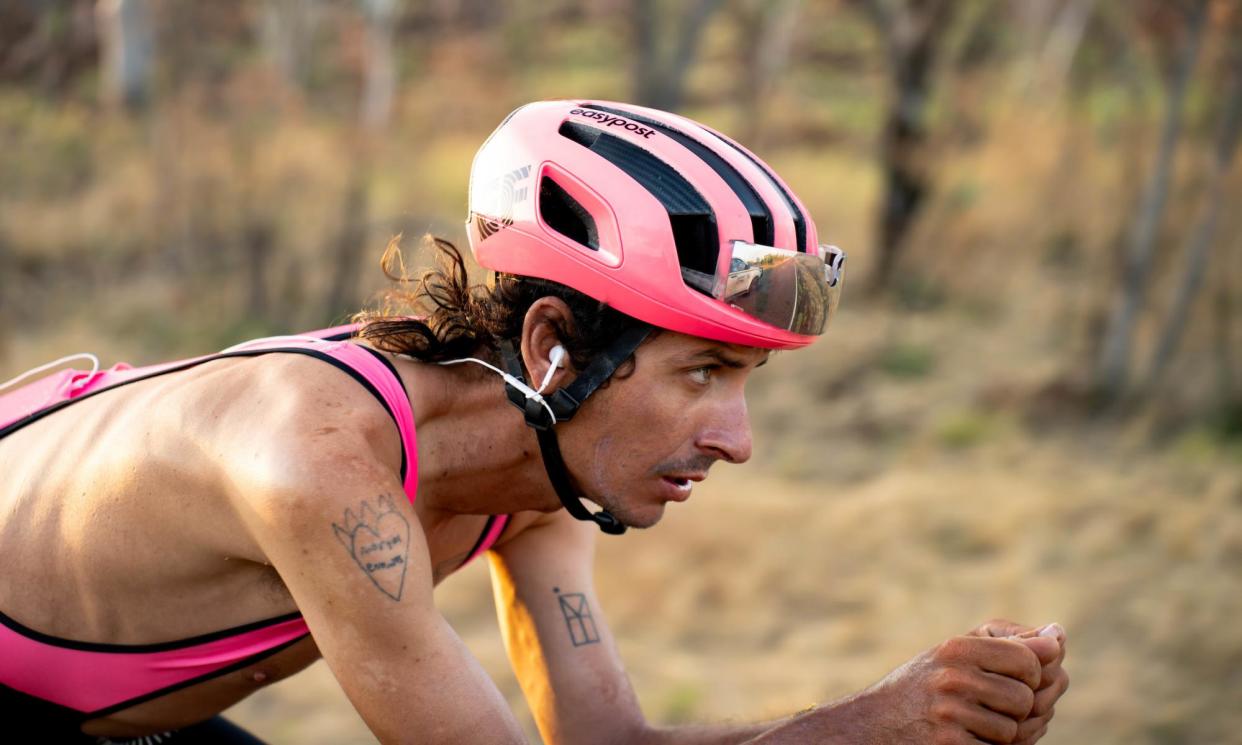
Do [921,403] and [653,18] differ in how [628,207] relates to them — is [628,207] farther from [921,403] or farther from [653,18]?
[653,18]

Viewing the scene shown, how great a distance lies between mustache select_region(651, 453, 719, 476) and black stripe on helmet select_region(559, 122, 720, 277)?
1.03 ft

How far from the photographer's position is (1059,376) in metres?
8.90

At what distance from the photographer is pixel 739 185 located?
7.84ft

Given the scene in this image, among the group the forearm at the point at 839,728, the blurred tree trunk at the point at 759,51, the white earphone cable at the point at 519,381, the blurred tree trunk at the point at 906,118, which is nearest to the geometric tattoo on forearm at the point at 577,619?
the white earphone cable at the point at 519,381

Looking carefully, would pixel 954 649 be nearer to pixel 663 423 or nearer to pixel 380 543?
pixel 663 423

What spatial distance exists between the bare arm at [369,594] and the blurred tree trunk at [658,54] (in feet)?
38.4

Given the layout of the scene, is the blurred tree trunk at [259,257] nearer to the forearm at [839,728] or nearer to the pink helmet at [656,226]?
the pink helmet at [656,226]

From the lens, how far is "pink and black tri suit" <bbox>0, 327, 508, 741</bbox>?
7.41ft

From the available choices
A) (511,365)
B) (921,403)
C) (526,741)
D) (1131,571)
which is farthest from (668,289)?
(921,403)

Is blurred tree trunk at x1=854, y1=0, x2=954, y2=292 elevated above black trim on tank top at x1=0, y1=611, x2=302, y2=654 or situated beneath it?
elevated above

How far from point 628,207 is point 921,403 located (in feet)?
23.1

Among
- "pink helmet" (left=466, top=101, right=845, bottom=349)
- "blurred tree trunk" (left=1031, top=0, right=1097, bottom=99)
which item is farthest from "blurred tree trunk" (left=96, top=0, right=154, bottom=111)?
"pink helmet" (left=466, top=101, right=845, bottom=349)

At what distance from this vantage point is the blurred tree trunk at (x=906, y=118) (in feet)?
36.3

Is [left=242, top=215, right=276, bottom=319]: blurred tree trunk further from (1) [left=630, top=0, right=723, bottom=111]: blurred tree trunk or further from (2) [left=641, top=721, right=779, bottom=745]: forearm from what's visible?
(2) [left=641, top=721, right=779, bottom=745]: forearm
